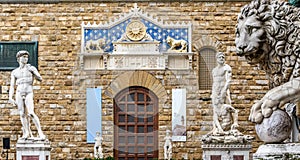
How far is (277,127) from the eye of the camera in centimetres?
336

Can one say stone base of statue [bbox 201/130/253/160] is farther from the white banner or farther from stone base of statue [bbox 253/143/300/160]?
stone base of statue [bbox 253/143/300/160]

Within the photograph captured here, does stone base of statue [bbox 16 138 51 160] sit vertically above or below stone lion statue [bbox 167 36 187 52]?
below

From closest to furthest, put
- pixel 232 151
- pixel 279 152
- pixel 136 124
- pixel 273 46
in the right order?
pixel 279 152
pixel 273 46
pixel 232 151
pixel 136 124

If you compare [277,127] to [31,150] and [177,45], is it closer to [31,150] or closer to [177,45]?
[31,150]

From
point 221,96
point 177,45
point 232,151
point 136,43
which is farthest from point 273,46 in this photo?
point 177,45

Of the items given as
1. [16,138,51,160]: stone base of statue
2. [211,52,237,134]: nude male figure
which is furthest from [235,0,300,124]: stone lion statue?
[16,138,51,160]: stone base of statue

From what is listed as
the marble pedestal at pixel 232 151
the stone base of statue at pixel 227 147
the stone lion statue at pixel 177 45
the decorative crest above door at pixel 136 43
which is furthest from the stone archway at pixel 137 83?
the marble pedestal at pixel 232 151

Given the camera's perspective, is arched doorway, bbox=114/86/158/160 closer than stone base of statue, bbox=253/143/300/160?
No

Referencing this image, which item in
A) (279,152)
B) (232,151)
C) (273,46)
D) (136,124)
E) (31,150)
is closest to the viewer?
(279,152)

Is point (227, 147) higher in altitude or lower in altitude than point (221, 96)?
lower

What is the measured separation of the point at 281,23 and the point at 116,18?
13.3m

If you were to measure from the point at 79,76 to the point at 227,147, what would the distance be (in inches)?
186

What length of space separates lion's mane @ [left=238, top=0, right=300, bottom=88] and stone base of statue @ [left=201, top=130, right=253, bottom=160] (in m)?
9.34

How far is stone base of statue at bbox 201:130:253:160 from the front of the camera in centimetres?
1277
